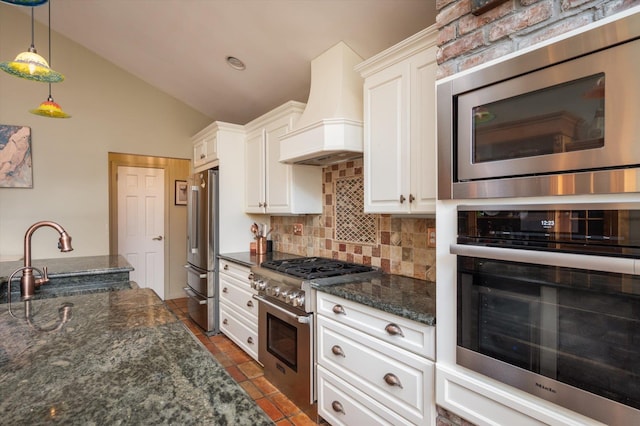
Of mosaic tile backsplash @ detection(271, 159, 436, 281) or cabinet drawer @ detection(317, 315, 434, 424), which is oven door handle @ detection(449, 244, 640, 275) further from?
mosaic tile backsplash @ detection(271, 159, 436, 281)

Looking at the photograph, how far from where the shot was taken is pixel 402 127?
1.85m

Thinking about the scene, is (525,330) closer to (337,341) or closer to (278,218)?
(337,341)

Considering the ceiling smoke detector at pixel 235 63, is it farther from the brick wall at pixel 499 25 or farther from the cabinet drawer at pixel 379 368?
the cabinet drawer at pixel 379 368

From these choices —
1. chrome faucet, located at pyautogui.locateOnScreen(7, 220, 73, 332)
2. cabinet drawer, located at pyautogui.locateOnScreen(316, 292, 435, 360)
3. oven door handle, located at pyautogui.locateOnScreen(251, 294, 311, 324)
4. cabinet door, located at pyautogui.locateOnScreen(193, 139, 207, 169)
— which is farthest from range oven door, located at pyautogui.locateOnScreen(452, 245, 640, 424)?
cabinet door, located at pyautogui.locateOnScreen(193, 139, 207, 169)

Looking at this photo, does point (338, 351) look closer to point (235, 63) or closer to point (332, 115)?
point (332, 115)

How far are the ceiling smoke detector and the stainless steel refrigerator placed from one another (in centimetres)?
105

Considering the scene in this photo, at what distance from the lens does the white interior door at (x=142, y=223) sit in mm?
4562

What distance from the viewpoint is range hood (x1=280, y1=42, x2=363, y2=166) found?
2.17 meters

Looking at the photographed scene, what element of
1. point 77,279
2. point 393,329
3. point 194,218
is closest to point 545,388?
point 393,329

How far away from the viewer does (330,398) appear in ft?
6.40

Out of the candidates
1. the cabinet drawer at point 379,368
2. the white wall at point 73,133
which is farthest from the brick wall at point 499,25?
the white wall at point 73,133

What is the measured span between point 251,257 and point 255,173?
0.87 metres

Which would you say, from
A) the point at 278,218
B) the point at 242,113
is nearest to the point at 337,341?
the point at 278,218

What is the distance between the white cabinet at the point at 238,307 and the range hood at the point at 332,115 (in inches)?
48.4
